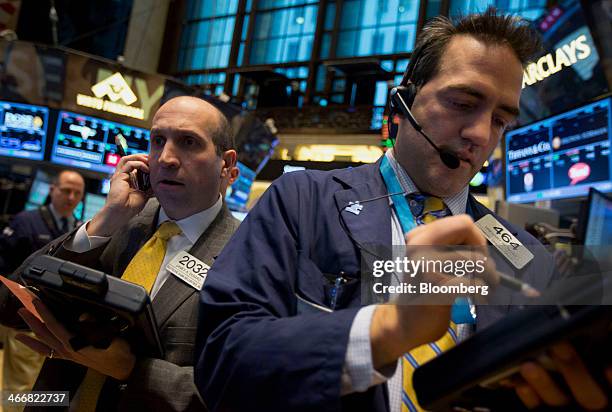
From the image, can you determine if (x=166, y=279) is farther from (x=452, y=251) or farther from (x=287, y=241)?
(x=452, y=251)

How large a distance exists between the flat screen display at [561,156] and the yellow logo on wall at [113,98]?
13.8ft

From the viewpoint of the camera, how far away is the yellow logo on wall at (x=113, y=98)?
6.70 m

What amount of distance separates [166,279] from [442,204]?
858 mm

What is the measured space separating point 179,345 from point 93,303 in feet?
1.15

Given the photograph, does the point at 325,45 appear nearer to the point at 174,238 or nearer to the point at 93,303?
the point at 174,238

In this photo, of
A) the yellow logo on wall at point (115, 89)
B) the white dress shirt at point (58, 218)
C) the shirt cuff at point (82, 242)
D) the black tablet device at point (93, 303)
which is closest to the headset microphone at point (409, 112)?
the black tablet device at point (93, 303)

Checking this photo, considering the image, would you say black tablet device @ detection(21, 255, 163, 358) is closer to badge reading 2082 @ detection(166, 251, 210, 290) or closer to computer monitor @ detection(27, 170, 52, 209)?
badge reading 2082 @ detection(166, 251, 210, 290)

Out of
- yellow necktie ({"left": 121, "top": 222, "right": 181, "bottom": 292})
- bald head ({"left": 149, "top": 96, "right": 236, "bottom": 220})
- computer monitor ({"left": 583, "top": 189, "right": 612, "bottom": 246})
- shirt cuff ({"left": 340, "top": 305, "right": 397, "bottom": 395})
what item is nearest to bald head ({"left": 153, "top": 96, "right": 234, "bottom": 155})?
bald head ({"left": 149, "top": 96, "right": 236, "bottom": 220})

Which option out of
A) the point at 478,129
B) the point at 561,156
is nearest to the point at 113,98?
the point at 561,156

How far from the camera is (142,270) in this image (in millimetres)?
1773

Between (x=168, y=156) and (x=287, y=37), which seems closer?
(x=168, y=156)

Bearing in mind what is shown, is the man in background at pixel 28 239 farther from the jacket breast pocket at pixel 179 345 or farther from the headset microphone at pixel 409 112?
the headset microphone at pixel 409 112

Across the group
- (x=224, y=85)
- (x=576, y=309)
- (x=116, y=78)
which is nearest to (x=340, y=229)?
(x=576, y=309)

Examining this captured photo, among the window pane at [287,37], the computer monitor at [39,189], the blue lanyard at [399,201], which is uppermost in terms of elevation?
the window pane at [287,37]
